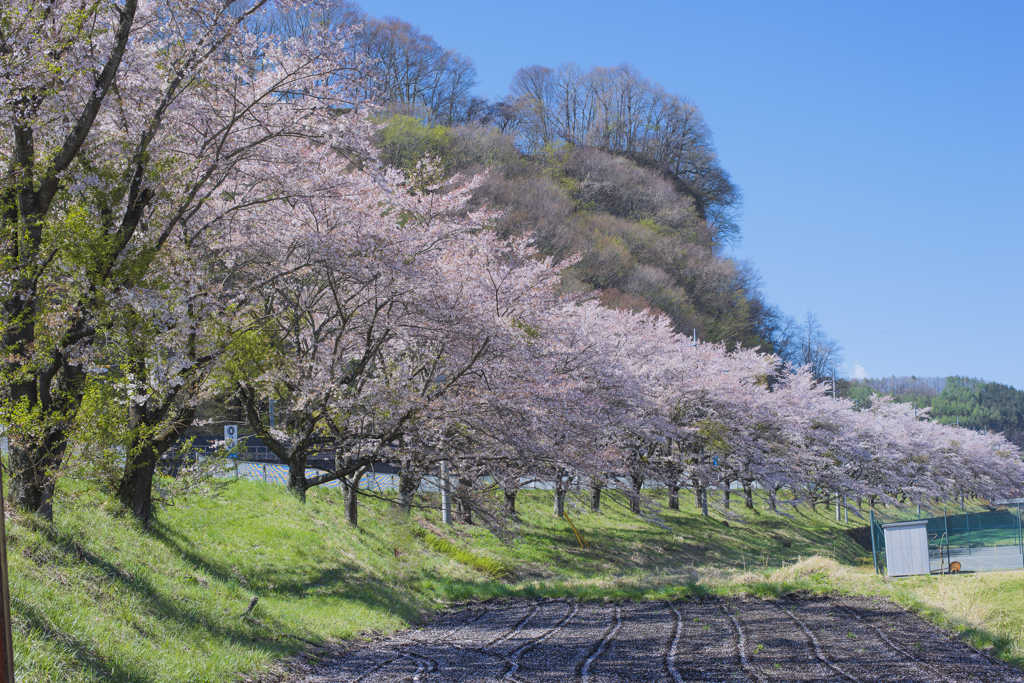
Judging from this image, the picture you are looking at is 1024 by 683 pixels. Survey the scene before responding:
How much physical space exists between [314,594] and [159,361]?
4794 mm

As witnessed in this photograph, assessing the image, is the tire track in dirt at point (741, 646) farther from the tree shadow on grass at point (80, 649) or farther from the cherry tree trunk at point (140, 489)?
the cherry tree trunk at point (140, 489)

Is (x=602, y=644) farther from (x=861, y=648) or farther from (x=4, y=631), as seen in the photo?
(x=4, y=631)

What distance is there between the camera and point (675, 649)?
920 cm

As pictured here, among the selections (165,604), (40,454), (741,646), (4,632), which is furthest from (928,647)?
(40,454)

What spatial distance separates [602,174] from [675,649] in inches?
2359

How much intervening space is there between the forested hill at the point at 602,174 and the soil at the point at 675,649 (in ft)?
85.1

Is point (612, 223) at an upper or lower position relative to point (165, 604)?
upper

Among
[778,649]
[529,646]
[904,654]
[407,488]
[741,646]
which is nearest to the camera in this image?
[904,654]

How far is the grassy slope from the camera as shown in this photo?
21.2ft

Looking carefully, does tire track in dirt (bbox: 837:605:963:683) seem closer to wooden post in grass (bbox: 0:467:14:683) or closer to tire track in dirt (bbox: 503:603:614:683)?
tire track in dirt (bbox: 503:603:614:683)

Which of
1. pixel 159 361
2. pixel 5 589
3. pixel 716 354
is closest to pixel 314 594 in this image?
pixel 159 361

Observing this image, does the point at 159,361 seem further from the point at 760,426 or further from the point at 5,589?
the point at 760,426

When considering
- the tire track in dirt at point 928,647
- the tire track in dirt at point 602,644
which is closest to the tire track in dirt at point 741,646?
the tire track in dirt at point 602,644

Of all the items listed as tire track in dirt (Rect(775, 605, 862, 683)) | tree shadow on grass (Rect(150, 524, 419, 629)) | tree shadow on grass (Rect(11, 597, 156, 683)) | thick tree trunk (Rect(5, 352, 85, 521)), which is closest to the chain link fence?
tire track in dirt (Rect(775, 605, 862, 683))
